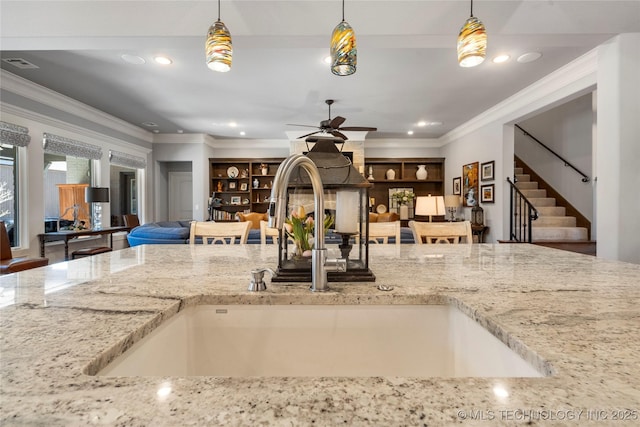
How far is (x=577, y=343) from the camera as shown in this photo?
52 centimetres

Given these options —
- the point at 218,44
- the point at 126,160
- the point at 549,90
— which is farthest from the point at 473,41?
the point at 126,160

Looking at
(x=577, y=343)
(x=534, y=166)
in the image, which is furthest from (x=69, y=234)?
(x=534, y=166)

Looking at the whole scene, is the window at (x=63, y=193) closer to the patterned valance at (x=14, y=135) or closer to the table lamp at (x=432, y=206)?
the patterned valance at (x=14, y=135)

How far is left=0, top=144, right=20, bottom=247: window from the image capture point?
12.6 ft

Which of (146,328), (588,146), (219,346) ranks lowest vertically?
(219,346)

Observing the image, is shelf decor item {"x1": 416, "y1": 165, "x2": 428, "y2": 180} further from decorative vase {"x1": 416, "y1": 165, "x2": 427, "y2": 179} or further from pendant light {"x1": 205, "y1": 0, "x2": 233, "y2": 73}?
pendant light {"x1": 205, "y1": 0, "x2": 233, "y2": 73}

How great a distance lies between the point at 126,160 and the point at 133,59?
3.30 m

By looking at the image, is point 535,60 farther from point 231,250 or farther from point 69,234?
point 69,234

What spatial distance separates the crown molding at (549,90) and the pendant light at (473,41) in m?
2.62

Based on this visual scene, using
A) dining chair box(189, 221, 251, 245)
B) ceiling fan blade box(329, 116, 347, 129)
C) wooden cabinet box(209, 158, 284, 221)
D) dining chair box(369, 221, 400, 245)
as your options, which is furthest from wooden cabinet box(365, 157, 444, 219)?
dining chair box(189, 221, 251, 245)

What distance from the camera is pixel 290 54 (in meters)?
3.24

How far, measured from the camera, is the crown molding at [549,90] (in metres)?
3.35

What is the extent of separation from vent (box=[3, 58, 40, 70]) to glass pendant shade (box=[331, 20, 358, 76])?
148 inches

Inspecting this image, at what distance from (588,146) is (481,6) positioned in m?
4.57
